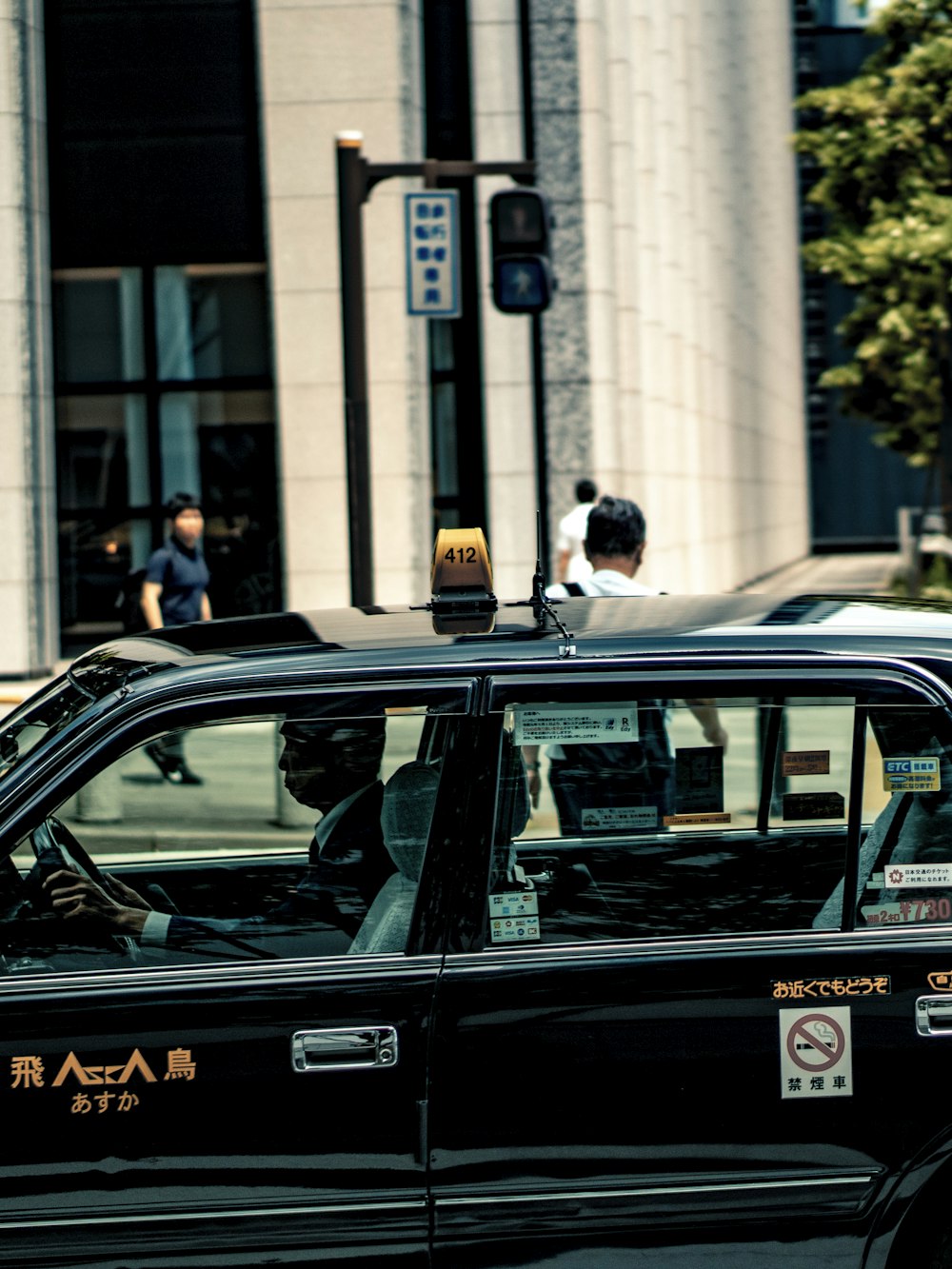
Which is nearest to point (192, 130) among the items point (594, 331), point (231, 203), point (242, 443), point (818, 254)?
point (231, 203)

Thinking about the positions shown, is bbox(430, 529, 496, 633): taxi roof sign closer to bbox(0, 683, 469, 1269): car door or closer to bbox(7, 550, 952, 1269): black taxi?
bbox(7, 550, 952, 1269): black taxi

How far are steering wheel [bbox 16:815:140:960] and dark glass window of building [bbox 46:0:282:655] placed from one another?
43.1 ft

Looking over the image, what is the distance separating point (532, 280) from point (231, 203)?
727 cm

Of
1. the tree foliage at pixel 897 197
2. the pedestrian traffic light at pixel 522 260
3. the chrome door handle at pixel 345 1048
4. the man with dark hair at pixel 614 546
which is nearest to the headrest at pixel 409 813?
the chrome door handle at pixel 345 1048

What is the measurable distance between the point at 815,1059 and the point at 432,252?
35.6ft

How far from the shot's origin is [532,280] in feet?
33.3

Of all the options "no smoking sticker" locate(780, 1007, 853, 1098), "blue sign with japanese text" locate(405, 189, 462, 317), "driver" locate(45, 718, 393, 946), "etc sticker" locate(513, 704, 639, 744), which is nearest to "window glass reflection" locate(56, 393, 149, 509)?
"blue sign with japanese text" locate(405, 189, 462, 317)

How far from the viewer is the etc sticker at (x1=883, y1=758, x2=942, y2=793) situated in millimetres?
3088

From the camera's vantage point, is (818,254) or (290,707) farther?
(818,254)

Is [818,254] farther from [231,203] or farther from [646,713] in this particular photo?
[646,713]

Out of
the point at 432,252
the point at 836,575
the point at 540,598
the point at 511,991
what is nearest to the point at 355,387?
the point at 432,252

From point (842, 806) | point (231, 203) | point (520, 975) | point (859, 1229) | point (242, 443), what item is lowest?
point (859, 1229)

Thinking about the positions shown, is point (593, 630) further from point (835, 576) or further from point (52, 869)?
point (835, 576)

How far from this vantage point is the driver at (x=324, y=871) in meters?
3.16
